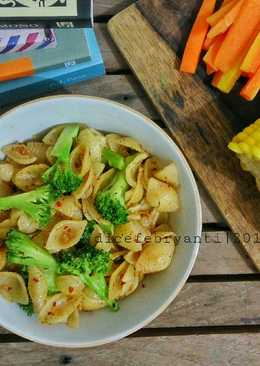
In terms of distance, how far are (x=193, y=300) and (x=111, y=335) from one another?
0.84 ft

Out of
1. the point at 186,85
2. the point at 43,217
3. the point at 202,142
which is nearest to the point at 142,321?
the point at 43,217

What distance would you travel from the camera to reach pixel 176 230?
122 cm

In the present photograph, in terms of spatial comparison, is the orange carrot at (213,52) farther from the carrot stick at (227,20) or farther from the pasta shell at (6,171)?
the pasta shell at (6,171)

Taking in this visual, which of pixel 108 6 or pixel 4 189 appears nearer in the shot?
pixel 4 189

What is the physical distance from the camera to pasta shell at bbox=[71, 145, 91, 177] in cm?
115

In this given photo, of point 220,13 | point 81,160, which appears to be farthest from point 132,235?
point 220,13

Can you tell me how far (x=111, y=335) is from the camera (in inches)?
45.5

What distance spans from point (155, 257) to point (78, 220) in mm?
174

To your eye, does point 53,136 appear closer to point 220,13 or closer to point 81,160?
point 81,160

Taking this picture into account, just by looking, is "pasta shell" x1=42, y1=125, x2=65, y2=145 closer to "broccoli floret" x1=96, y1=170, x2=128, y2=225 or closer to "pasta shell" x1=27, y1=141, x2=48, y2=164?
"pasta shell" x1=27, y1=141, x2=48, y2=164

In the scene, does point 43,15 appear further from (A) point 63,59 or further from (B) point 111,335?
(B) point 111,335

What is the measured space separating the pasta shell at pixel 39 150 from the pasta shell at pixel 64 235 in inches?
5.9

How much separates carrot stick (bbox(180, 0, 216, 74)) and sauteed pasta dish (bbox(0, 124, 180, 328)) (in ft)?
0.76

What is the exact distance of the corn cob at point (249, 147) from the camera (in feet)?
3.85
